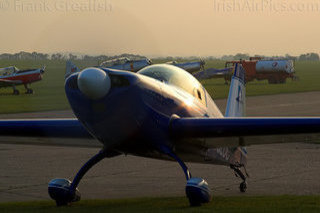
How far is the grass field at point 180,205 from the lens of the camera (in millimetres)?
8531

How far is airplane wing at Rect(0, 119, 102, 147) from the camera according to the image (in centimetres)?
952

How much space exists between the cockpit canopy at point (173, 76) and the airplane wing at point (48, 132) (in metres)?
1.36

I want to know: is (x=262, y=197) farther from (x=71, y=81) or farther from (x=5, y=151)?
(x=5, y=151)

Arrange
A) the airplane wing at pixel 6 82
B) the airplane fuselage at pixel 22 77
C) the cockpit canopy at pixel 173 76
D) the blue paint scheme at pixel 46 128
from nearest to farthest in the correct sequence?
the cockpit canopy at pixel 173 76, the blue paint scheme at pixel 46 128, the airplane wing at pixel 6 82, the airplane fuselage at pixel 22 77

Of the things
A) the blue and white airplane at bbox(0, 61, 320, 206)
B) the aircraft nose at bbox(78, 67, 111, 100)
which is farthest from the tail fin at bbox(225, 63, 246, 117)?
the aircraft nose at bbox(78, 67, 111, 100)

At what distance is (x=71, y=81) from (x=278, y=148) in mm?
11291

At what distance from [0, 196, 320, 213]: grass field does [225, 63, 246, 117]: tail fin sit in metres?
2.53

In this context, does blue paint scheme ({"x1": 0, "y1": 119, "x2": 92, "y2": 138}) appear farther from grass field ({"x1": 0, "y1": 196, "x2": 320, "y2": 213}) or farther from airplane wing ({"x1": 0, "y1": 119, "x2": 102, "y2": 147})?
grass field ({"x1": 0, "y1": 196, "x2": 320, "y2": 213})

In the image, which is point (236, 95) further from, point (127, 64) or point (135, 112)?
point (127, 64)

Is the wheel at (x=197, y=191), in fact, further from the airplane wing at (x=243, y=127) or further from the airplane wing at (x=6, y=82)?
the airplane wing at (x=6, y=82)

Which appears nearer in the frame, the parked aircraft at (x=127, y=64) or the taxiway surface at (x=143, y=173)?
the taxiway surface at (x=143, y=173)

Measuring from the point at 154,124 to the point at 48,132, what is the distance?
2.14m

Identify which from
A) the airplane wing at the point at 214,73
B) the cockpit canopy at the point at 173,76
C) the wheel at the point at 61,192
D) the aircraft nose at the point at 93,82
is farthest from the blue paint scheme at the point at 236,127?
the airplane wing at the point at 214,73

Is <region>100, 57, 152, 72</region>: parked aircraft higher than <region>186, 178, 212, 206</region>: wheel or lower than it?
lower
